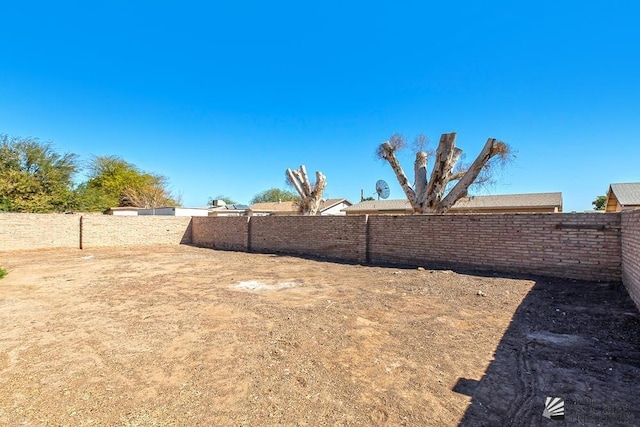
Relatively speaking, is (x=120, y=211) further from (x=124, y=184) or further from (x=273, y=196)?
(x=273, y=196)

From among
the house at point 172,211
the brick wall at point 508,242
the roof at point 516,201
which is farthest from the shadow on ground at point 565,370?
the house at point 172,211

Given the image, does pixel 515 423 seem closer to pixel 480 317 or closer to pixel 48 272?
pixel 480 317

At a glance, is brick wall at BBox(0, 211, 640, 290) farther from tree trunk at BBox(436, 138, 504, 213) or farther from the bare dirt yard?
tree trunk at BBox(436, 138, 504, 213)

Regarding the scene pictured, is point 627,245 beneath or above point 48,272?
above

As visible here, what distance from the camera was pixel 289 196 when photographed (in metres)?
58.4

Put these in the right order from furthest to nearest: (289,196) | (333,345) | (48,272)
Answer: (289,196) < (48,272) < (333,345)

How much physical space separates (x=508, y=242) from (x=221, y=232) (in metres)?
13.1

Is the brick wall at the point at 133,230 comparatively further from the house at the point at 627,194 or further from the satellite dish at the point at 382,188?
the house at the point at 627,194

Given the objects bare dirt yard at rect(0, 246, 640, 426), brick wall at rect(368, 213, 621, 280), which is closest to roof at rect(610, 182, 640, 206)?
brick wall at rect(368, 213, 621, 280)

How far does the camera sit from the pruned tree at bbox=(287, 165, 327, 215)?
53.1 feet

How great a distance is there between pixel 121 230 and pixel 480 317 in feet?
58.1

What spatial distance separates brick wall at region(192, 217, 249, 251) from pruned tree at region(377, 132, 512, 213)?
7570 mm

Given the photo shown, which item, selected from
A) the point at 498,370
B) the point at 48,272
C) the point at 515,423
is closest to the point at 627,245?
the point at 498,370

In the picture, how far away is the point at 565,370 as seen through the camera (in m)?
2.86
